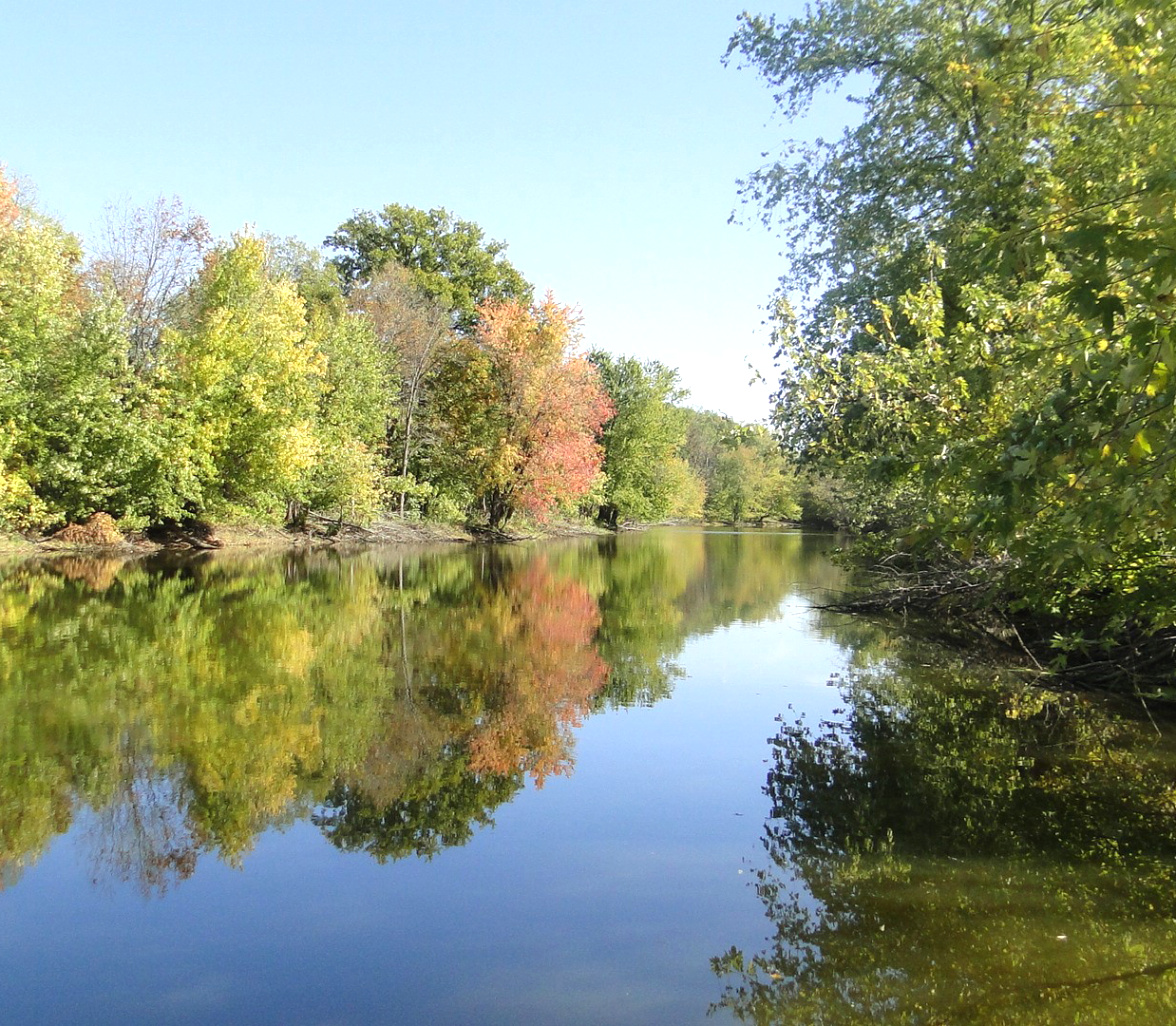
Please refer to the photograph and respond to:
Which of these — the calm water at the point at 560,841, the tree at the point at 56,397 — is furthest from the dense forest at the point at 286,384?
the calm water at the point at 560,841

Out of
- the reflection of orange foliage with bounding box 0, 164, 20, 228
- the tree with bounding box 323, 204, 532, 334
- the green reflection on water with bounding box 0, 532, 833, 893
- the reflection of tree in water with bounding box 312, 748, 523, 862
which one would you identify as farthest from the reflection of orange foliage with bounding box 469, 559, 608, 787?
the tree with bounding box 323, 204, 532, 334

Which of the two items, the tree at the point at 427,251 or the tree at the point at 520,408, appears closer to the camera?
the tree at the point at 520,408

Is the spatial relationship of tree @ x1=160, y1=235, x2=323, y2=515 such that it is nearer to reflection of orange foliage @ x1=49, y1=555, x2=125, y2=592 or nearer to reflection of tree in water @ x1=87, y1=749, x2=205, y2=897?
reflection of orange foliage @ x1=49, y1=555, x2=125, y2=592

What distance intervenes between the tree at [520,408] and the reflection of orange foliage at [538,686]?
20.2m

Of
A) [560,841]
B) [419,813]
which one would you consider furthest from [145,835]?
[560,841]

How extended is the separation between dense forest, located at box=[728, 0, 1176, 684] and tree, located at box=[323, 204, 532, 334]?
32.1 metres

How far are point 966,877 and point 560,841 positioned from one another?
2405 mm

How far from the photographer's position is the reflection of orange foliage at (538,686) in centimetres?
736

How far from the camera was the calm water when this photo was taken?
12.7 feet

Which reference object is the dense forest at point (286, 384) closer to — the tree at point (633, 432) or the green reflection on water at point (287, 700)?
the green reflection on water at point (287, 700)

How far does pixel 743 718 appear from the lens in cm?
900

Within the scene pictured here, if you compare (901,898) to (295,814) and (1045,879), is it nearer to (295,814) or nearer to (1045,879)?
(1045,879)

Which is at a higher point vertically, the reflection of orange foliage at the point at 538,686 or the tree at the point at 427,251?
the tree at the point at 427,251

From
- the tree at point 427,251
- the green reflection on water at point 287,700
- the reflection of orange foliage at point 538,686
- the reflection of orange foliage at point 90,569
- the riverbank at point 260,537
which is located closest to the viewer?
the green reflection on water at point 287,700
